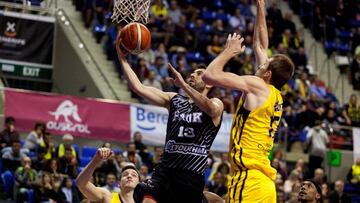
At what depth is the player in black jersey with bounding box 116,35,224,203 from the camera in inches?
351

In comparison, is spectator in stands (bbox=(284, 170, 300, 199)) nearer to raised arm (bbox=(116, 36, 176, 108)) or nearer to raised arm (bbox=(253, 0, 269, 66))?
raised arm (bbox=(253, 0, 269, 66))

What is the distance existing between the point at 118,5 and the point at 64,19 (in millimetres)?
13376

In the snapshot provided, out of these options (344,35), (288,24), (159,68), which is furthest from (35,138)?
(344,35)

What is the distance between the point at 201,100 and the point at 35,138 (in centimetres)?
989

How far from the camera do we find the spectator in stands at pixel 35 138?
17.9m

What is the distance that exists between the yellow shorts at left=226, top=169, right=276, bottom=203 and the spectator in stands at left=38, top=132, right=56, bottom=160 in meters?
9.03

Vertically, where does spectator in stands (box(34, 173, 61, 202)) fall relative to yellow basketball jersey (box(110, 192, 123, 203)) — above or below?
below

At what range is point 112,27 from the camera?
2317 cm

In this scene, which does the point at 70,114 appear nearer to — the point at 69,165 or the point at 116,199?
the point at 69,165

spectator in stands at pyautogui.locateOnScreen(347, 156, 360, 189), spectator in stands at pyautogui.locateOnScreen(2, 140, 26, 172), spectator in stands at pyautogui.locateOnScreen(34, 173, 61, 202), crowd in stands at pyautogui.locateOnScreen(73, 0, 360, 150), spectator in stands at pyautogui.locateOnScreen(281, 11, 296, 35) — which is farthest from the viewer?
spectator in stands at pyautogui.locateOnScreen(281, 11, 296, 35)

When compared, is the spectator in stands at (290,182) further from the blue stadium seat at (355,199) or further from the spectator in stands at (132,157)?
the spectator in stands at (132,157)

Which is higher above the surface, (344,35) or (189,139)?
(344,35)

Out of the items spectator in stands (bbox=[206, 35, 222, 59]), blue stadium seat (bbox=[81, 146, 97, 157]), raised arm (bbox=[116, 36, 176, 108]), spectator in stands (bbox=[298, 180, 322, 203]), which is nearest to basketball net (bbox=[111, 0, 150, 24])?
raised arm (bbox=[116, 36, 176, 108])

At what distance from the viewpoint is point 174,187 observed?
8906mm
